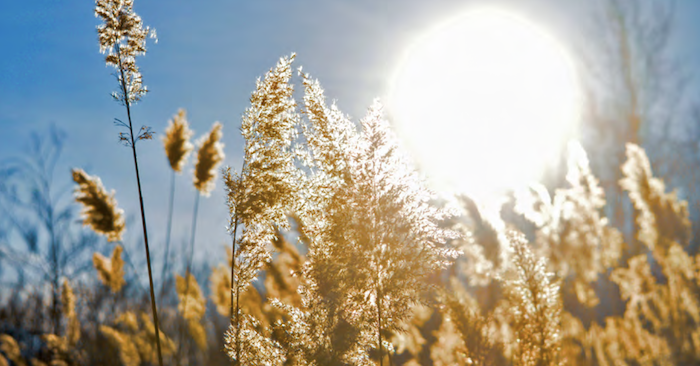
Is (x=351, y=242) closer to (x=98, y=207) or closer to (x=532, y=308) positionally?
(x=532, y=308)

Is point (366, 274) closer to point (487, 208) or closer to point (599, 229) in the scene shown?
point (487, 208)

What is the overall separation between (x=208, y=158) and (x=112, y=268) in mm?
3150

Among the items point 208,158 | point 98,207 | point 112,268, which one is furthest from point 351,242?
point 112,268

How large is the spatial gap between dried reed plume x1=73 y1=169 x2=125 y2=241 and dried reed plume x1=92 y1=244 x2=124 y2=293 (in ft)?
8.20

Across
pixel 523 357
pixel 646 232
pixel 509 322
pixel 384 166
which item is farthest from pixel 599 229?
pixel 384 166

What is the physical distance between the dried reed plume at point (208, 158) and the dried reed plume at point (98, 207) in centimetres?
67

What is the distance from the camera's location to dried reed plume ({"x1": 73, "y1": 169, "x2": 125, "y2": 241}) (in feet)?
12.3

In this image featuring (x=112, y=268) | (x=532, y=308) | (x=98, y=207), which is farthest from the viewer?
(x=112, y=268)

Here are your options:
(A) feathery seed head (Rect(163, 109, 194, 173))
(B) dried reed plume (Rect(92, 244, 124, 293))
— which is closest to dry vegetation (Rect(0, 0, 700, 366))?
(A) feathery seed head (Rect(163, 109, 194, 173))

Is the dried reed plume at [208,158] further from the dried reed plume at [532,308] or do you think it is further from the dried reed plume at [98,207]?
the dried reed plume at [532,308]

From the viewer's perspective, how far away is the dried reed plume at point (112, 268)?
6066 millimetres

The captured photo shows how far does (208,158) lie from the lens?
3.96 m

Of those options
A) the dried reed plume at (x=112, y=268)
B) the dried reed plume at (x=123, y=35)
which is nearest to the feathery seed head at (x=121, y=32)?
the dried reed plume at (x=123, y=35)

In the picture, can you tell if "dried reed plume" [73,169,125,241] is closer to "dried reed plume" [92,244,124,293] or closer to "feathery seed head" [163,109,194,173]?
"feathery seed head" [163,109,194,173]
